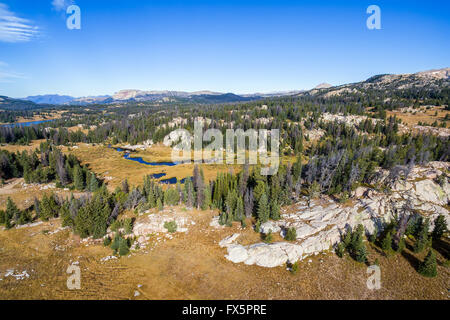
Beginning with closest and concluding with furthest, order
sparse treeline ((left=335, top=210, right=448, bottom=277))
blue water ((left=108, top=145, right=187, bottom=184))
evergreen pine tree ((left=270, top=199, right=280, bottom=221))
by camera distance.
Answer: sparse treeline ((left=335, top=210, right=448, bottom=277)) → evergreen pine tree ((left=270, top=199, right=280, bottom=221)) → blue water ((left=108, top=145, right=187, bottom=184))

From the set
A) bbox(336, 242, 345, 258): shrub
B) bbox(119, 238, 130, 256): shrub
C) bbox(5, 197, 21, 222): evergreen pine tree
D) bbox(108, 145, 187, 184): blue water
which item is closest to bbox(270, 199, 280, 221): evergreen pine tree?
bbox(336, 242, 345, 258): shrub

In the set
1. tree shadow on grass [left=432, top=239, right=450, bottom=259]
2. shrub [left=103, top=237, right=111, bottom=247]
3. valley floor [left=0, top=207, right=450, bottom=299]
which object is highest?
shrub [left=103, top=237, right=111, bottom=247]

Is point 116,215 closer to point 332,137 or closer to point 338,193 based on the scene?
point 338,193

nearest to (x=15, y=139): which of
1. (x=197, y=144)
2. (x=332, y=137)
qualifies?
(x=197, y=144)

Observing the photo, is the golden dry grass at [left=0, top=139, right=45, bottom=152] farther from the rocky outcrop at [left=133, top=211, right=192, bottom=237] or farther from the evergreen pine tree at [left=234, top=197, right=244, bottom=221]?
the evergreen pine tree at [left=234, top=197, right=244, bottom=221]

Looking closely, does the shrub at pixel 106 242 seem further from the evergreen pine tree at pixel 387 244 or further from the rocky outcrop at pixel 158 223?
the evergreen pine tree at pixel 387 244

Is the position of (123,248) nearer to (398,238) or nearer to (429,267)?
(398,238)

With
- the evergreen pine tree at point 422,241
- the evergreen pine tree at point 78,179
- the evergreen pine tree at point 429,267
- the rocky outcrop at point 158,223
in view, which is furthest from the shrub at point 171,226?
the evergreen pine tree at point 422,241

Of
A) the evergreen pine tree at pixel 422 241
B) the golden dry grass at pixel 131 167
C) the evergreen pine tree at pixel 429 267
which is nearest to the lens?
the evergreen pine tree at pixel 429 267

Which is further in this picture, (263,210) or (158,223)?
(158,223)

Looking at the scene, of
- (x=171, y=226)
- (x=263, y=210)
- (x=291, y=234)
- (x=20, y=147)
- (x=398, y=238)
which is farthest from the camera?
(x=20, y=147)

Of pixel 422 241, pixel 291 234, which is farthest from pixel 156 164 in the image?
pixel 422 241
